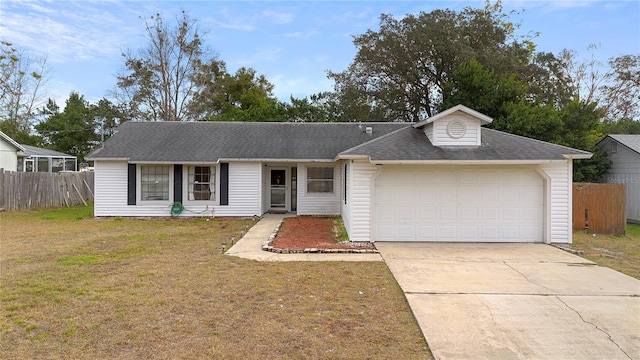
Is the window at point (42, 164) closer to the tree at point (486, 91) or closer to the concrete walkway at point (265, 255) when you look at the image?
the concrete walkway at point (265, 255)

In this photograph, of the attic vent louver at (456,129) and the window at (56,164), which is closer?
the attic vent louver at (456,129)

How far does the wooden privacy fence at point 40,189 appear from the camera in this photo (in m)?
16.3

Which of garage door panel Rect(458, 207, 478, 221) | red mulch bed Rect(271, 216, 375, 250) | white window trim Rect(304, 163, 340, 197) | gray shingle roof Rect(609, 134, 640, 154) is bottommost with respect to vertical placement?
red mulch bed Rect(271, 216, 375, 250)

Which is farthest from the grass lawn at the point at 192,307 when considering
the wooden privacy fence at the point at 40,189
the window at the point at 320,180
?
the wooden privacy fence at the point at 40,189

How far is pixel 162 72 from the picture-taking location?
95.1ft

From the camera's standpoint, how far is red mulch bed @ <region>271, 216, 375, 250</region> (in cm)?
910

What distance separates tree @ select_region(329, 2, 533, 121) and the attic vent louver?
16.4 metres

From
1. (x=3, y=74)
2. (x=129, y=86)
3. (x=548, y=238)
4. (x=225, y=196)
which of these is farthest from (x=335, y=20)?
(x=3, y=74)

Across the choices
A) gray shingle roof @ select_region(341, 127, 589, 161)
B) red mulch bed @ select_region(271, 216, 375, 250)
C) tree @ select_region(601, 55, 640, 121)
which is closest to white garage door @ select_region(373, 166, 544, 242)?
gray shingle roof @ select_region(341, 127, 589, 161)

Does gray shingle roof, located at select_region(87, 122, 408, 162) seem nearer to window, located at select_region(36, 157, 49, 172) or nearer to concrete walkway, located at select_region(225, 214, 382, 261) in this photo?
concrete walkway, located at select_region(225, 214, 382, 261)

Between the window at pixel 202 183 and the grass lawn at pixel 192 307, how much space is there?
240 inches

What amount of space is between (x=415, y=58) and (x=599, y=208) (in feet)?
57.8

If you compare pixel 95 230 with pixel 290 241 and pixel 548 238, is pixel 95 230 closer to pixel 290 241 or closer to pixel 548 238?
pixel 290 241

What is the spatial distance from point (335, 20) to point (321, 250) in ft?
34.8
